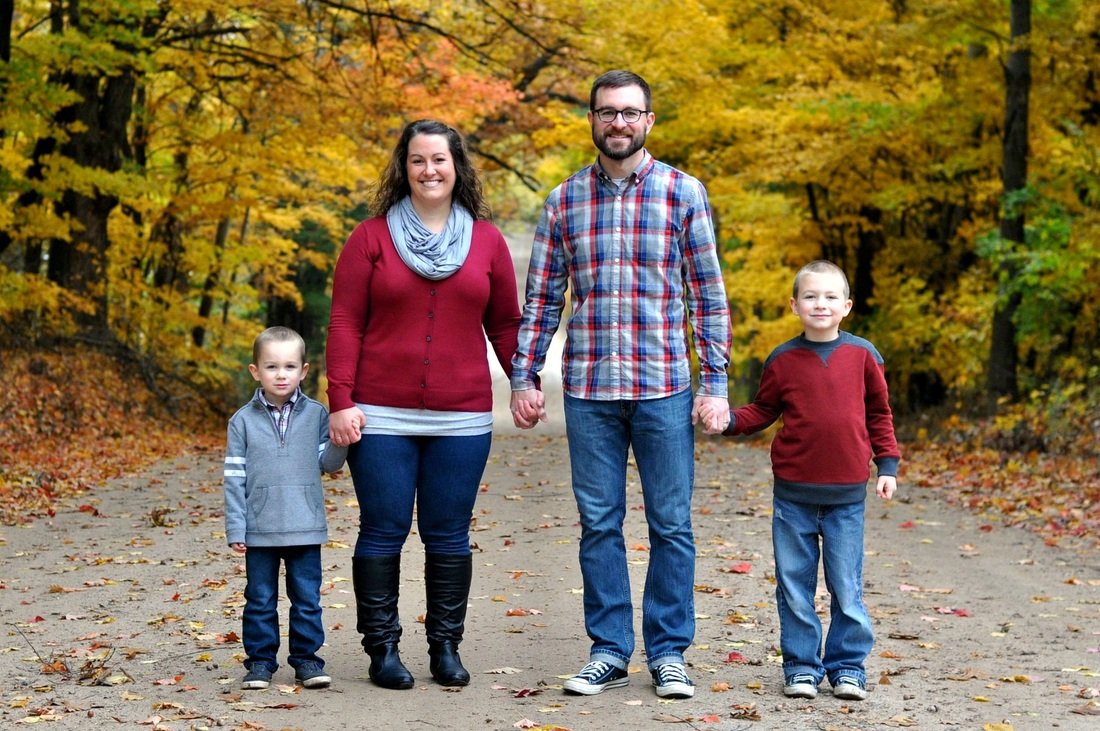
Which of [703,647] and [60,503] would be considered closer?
[703,647]

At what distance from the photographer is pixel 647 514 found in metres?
5.18

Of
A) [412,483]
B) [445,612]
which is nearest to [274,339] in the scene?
[412,483]

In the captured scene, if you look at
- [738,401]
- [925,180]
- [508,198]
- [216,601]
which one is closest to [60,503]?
[216,601]

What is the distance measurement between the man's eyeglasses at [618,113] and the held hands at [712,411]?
3.52 ft

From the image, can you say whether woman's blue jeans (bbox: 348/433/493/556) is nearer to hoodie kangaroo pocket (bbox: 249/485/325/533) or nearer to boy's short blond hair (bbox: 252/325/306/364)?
hoodie kangaroo pocket (bbox: 249/485/325/533)

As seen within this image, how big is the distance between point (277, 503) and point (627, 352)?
145cm

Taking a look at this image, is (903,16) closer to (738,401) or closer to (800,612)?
(738,401)

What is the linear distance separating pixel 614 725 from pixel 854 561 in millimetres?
1178

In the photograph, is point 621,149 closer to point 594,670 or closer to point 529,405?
point 529,405

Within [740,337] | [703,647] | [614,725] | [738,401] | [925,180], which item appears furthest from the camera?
[738,401]

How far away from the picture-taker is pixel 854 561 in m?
5.18

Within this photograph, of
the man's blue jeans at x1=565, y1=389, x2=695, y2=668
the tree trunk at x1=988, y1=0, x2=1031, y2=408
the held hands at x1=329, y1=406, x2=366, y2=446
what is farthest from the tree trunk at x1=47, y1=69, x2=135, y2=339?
the man's blue jeans at x1=565, y1=389, x2=695, y2=668

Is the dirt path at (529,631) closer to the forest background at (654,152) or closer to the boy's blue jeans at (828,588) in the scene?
the boy's blue jeans at (828,588)

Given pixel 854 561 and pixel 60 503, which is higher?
pixel 854 561
